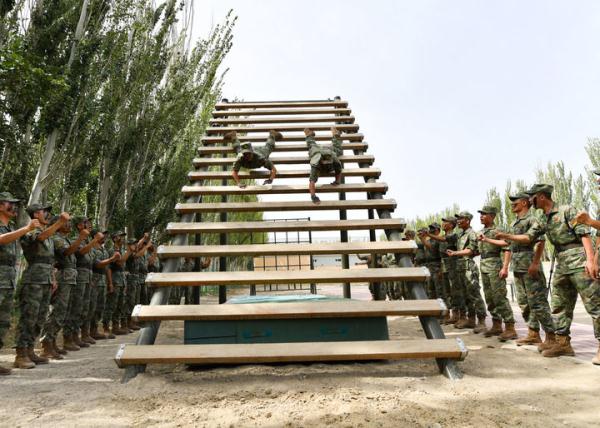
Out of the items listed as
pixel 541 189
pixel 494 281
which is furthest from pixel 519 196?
pixel 494 281

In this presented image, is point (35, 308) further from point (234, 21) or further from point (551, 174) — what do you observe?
point (551, 174)

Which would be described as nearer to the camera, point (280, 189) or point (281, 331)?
point (281, 331)

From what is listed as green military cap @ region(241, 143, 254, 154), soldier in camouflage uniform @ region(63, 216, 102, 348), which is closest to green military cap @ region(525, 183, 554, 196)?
green military cap @ region(241, 143, 254, 154)

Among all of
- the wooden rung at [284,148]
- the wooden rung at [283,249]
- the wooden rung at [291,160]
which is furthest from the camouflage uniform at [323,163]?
the wooden rung at [283,249]

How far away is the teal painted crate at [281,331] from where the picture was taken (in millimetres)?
3441

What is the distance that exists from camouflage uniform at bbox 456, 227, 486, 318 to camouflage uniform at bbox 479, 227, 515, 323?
16.2 inches

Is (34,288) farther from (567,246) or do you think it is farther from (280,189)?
(567,246)

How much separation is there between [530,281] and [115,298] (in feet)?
21.8

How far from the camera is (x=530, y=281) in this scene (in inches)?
185

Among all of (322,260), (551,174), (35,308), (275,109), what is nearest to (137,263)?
(35,308)

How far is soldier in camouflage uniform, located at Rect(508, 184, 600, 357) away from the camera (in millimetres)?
3789

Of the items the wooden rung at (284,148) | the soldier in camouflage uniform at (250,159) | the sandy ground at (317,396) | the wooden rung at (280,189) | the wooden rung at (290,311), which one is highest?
the wooden rung at (284,148)

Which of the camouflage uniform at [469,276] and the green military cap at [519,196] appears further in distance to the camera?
the camouflage uniform at [469,276]

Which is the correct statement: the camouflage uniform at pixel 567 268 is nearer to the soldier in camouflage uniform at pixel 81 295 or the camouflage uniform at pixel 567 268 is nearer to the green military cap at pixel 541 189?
the green military cap at pixel 541 189
